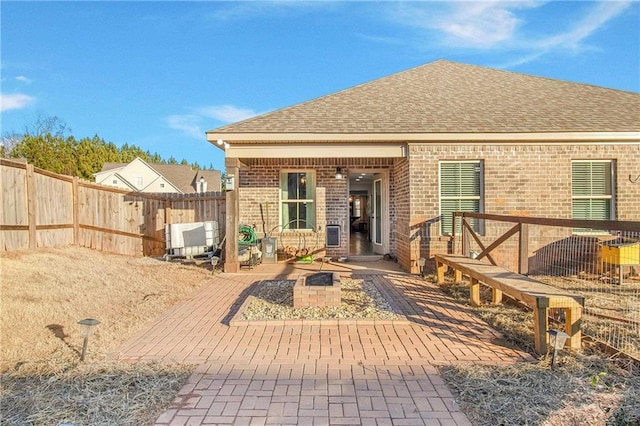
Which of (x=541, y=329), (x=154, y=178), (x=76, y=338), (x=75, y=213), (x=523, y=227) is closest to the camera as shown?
(x=541, y=329)

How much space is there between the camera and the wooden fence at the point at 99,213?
25.8 ft

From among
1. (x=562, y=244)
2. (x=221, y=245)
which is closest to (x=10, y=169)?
(x=221, y=245)

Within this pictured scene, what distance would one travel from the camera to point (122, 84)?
22047 mm

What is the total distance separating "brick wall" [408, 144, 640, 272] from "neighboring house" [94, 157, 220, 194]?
3292cm

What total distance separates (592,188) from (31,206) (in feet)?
40.4

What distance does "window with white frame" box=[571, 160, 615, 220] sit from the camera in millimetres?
7934

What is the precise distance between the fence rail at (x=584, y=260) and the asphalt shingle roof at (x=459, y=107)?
87.5 inches

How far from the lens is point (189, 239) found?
933 centimetres

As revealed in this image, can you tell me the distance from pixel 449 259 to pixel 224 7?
913 cm

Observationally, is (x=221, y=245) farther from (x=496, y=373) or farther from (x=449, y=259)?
(x=496, y=373)

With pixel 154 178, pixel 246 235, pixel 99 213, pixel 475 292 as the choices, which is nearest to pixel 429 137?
pixel 475 292

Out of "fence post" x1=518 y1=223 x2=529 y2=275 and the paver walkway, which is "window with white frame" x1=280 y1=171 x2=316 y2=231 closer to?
the paver walkway

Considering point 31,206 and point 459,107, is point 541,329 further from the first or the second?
→ point 31,206

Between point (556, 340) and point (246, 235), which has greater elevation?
point (246, 235)
